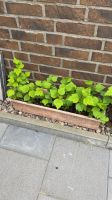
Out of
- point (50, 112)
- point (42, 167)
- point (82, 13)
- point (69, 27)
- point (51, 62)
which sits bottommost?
point (42, 167)

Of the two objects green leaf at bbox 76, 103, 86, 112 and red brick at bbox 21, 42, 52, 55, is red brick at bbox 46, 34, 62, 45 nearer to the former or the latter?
red brick at bbox 21, 42, 52, 55

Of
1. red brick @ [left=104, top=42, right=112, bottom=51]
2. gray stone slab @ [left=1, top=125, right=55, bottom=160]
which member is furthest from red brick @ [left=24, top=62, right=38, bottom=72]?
red brick @ [left=104, top=42, right=112, bottom=51]

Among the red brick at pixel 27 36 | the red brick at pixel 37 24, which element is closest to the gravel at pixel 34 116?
the red brick at pixel 27 36

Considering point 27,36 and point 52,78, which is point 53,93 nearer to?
point 52,78

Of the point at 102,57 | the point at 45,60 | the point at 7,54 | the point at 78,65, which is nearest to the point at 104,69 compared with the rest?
the point at 102,57

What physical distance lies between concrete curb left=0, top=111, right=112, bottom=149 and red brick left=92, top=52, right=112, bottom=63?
68cm

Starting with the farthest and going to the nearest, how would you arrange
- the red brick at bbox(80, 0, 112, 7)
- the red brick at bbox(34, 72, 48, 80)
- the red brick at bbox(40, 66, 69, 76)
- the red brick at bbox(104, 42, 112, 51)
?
the red brick at bbox(34, 72, 48, 80), the red brick at bbox(40, 66, 69, 76), the red brick at bbox(104, 42, 112, 51), the red brick at bbox(80, 0, 112, 7)

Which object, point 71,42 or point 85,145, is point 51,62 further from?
point 85,145

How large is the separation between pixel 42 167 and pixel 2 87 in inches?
35.7

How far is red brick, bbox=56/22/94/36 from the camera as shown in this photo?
6.23 feet

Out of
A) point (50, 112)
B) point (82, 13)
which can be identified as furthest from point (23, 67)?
point (82, 13)

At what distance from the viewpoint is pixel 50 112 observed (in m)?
2.32

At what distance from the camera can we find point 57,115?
91.1 inches

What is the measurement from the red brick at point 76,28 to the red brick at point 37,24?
70mm
